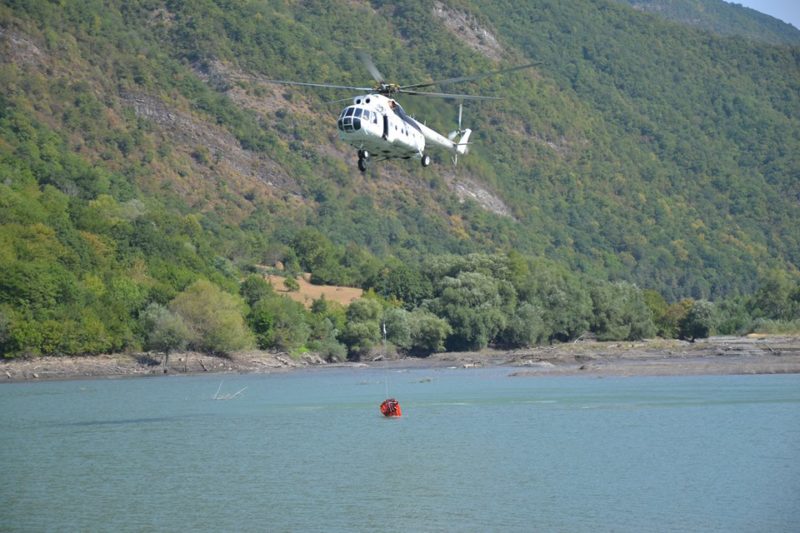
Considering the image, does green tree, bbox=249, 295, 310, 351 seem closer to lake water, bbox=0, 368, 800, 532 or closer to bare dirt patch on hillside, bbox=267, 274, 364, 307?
bare dirt patch on hillside, bbox=267, 274, 364, 307

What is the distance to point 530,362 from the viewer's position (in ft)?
362

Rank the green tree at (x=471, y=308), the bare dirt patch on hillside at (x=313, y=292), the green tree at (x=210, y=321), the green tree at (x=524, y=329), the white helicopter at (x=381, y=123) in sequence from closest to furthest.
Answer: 1. the white helicopter at (x=381, y=123)
2. the green tree at (x=210, y=321)
3. the green tree at (x=471, y=308)
4. the green tree at (x=524, y=329)
5. the bare dirt patch on hillside at (x=313, y=292)

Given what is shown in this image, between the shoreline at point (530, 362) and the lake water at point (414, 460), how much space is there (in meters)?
13.6

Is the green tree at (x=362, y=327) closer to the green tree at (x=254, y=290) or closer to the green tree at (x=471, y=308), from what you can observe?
the green tree at (x=471, y=308)

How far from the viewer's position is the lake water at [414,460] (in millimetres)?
42875

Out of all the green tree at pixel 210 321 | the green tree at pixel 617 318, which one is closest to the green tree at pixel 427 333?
the green tree at pixel 210 321

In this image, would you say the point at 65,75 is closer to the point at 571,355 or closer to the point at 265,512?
the point at 571,355

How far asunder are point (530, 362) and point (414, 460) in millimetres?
56959

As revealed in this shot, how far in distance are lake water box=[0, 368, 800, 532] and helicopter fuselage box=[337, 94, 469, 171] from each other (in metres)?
13.1

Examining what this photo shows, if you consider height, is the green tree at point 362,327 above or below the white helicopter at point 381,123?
below

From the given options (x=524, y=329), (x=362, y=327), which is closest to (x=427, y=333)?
(x=362, y=327)

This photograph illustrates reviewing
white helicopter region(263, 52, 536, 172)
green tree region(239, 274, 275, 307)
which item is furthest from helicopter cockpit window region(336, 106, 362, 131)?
green tree region(239, 274, 275, 307)

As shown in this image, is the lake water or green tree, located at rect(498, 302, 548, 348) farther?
green tree, located at rect(498, 302, 548, 348)

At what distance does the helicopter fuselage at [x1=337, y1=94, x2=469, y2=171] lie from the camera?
5347cm
